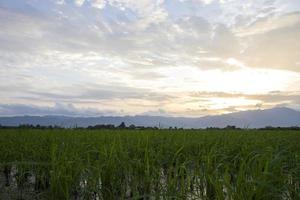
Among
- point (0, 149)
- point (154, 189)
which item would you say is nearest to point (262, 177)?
point (154, 189)

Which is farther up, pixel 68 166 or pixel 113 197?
pixel 68 166

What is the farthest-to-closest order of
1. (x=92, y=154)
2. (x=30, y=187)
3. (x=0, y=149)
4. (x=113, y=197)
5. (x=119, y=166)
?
(x=0, y=149), (x=92, y=154), (x=30, y=187), (x=119, y=166), (x=113, y=197)

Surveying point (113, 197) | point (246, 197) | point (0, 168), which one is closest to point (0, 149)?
point (0, 168)

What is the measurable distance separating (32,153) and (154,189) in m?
3.43

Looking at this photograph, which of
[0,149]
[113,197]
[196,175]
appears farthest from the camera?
[0,149]

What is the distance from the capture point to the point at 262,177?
3846 mm

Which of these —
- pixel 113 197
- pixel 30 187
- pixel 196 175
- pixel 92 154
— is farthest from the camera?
pixel 92 154

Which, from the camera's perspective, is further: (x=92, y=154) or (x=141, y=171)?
(x=92, y=154)

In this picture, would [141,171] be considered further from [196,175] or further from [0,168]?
[0,168]

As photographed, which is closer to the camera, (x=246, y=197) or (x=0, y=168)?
(x=246, y=197)

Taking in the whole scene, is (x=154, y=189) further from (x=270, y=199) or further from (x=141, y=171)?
(x=270, y=199)

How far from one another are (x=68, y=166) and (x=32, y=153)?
279cm

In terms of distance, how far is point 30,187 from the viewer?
606 centimetres

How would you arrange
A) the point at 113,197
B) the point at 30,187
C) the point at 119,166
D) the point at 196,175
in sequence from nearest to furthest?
the point at 113,197 → the point at 196,175 → the point at 119,166 → the point at 30,187
